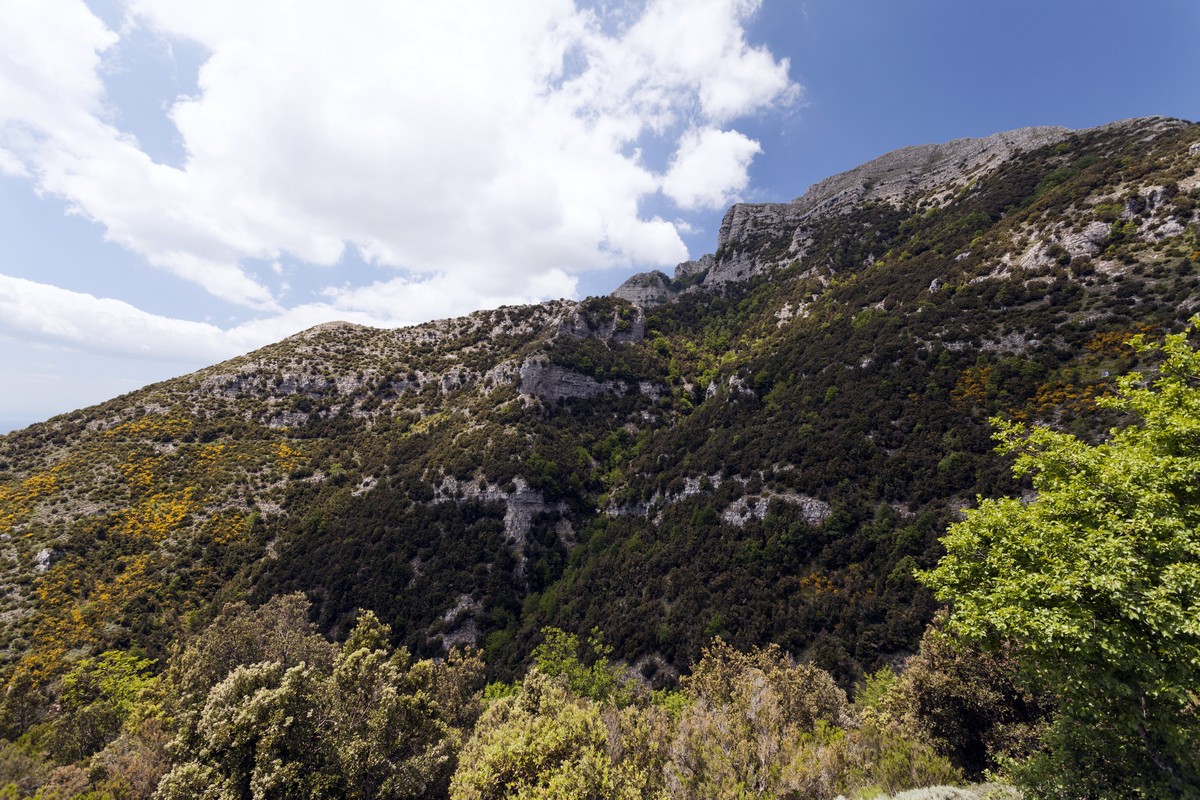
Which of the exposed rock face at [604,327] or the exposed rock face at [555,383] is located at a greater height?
the exposed rock face at [604,327]

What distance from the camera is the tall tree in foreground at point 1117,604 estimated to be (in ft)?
35.3

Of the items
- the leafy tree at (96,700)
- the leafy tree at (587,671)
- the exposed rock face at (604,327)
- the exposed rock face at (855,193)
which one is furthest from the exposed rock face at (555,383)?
the exposed rock face at (855,193)

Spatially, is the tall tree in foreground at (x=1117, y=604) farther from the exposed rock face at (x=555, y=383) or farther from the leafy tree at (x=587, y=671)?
the exposed rock face at (x=555, y=383)

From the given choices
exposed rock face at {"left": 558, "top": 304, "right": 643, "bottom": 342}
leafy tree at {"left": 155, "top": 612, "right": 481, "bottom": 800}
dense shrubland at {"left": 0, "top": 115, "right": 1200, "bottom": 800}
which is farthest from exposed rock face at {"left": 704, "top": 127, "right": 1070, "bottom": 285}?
leafy tree at {"left": 155, "top": 612, "right": 481, "bottom": 800}

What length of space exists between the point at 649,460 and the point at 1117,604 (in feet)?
231

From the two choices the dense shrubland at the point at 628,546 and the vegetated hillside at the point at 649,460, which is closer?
the dense shrubland at the point at 628,546

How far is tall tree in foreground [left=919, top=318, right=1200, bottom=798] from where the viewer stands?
10773 mm

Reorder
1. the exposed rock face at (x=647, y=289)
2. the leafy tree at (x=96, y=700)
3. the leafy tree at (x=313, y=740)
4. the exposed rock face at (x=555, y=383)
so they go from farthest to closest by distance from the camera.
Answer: the exposed rock face at (x=647, y=289), the exposed rock face at (x=555, y=383), the leafy tree at (x=96, y=700), the leafy tree at (x=313, y=740)

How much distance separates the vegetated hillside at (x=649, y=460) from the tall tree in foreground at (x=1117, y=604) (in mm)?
29871

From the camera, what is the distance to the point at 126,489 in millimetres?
64625

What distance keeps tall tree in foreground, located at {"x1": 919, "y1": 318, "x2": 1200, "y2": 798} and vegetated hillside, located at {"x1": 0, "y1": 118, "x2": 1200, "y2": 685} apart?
98.0 feet

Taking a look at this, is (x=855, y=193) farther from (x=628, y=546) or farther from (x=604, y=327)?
(x=628, y=546)

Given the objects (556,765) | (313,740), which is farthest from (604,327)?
(556,765)

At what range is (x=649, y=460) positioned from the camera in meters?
81.2
